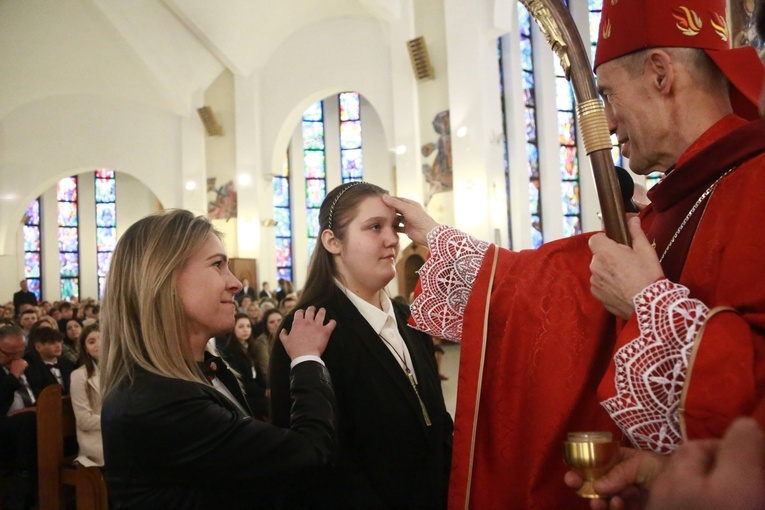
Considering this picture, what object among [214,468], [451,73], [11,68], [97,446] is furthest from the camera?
[11,68]

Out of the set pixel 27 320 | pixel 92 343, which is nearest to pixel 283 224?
pixel 27 320

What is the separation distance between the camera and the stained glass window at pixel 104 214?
23.6 meters

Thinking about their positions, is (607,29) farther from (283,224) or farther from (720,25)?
(283,224)

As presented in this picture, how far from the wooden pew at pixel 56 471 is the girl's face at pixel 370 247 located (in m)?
2.15

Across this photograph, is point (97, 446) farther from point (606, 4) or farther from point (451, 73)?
point (451, 73)

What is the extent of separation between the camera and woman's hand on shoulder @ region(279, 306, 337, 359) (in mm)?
2041

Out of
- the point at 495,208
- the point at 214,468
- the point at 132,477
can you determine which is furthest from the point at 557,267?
the point at 495,208

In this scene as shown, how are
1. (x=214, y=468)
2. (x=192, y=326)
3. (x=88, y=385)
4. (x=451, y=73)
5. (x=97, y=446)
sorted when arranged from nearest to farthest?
(x=214, y=468), (x=192, y=326), (x=97, y=446), (x=88, y=385), (x=451, y=73)

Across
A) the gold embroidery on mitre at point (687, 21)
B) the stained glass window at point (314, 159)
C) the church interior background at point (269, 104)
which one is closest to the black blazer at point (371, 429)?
the gold embroidery on mitre at point (687, 21)

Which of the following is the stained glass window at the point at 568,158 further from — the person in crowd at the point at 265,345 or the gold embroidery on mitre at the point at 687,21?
the gold embroidery on mitre at the point at 687,21

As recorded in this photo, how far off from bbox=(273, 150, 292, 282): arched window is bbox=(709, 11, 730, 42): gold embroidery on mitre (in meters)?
20.3

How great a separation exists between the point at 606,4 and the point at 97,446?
3.69 metres

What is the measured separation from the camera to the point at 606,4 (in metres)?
1.73

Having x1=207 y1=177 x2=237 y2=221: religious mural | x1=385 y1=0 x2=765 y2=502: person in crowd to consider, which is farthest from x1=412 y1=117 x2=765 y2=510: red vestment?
x1=207 y1=177 x2=237 y2=221: religious mural
